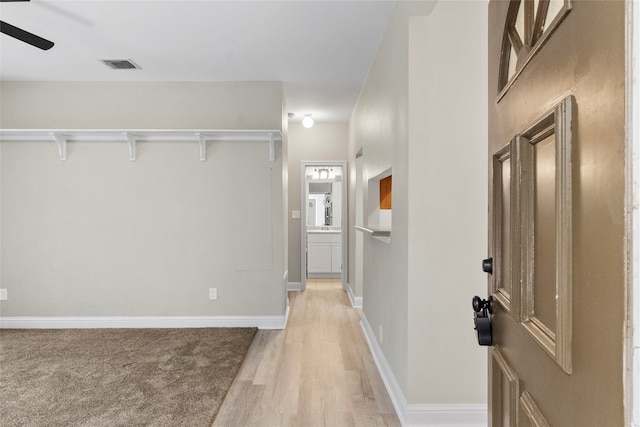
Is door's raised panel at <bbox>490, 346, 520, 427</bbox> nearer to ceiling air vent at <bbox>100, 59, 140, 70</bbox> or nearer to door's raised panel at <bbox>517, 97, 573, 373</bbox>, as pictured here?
door's raised panel at <bbox>517, 97, 573, 373</bbox>

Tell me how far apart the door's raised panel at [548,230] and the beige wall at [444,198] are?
1464mm

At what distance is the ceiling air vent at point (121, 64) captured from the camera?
360cm

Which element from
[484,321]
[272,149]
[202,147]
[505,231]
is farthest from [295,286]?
[505,231]

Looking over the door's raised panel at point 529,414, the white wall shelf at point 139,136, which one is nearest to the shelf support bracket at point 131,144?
the white wall shelf at point 139,136

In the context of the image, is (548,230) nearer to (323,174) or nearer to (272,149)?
(272,149)

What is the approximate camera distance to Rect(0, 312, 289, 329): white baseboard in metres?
4.20

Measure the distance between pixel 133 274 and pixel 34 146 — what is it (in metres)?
1.70

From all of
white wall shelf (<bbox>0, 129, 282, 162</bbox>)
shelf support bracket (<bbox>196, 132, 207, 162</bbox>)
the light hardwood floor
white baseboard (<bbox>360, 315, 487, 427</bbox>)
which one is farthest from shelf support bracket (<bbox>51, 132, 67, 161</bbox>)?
white baseboard (<bbox>360, 315, 487, 427</bbox>)

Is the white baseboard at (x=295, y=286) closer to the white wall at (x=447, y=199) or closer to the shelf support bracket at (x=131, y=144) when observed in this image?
the shelf support bracket at (x=131, y=144)

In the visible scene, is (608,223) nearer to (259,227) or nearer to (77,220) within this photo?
(259,227)

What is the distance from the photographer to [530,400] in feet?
2.52

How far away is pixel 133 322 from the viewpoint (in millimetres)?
4219

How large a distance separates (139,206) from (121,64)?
55.8 inches

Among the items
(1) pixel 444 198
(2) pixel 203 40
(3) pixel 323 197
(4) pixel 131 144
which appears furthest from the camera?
(3) pixel 323 197
